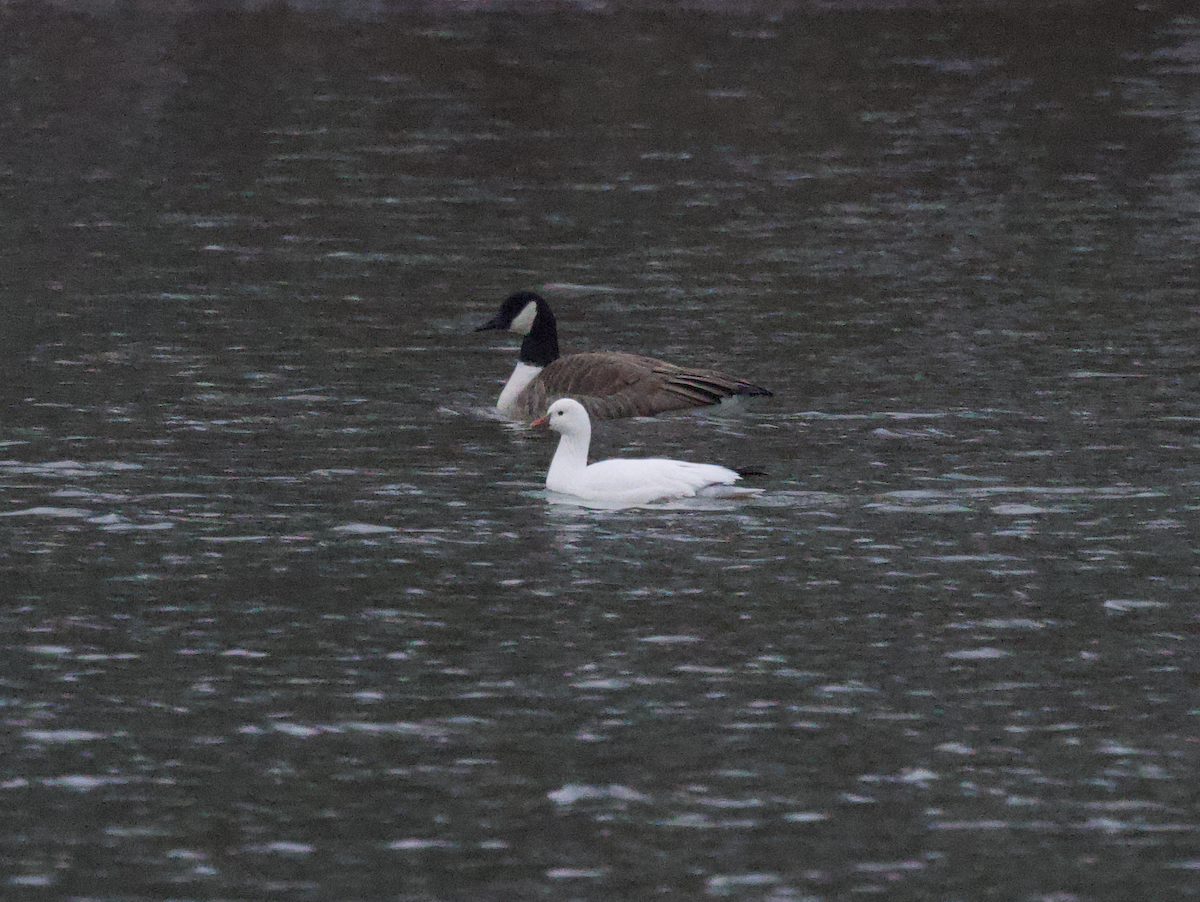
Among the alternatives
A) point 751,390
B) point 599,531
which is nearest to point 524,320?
point 751,390

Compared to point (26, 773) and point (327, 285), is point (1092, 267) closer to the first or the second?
point (327, 285)

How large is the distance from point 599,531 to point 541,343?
669cm

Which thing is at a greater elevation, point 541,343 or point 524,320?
point 524,320

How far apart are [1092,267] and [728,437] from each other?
32.5ft

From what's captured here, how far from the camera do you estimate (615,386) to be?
80.0 feet

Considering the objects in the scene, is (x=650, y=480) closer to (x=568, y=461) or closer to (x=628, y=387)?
(x=568, y=461)

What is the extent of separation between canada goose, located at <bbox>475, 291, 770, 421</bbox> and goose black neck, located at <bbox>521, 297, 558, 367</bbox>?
20cm

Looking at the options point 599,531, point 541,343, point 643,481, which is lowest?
point 599,531

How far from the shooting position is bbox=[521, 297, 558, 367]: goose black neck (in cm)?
2516

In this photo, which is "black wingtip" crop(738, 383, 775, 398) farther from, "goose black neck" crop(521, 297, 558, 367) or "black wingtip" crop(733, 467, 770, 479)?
"black wingtip" crop(733, 467, 770, 479)

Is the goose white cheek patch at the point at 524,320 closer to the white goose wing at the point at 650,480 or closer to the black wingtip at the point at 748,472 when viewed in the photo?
the white goose wing at the point at 650,480

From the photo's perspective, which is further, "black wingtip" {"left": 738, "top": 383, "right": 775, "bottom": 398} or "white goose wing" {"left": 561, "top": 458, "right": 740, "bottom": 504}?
"black wingtip" {"left": 738, "top": 383, "right": 775, "bottom": 398}

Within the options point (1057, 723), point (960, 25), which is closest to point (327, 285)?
point (1057, 723)

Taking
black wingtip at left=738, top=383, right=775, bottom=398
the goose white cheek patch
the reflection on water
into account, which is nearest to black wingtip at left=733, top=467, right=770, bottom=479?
the reflection on water
